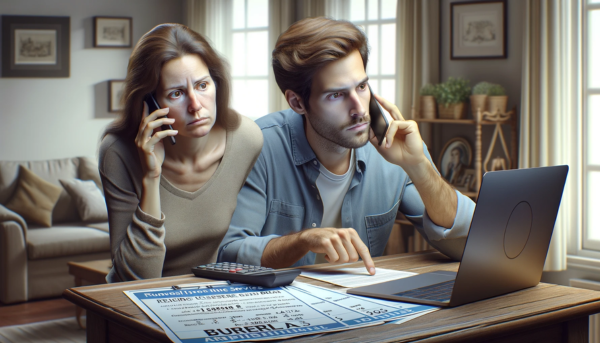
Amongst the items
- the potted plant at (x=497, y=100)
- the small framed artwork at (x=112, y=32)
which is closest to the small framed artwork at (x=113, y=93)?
the small framed artwork at (x=112, y=32)

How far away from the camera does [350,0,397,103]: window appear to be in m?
A: 4.68

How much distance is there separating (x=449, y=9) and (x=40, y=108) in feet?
13.4

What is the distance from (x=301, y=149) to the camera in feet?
6.23

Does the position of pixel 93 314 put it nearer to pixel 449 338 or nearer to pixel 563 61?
pixel 449 338

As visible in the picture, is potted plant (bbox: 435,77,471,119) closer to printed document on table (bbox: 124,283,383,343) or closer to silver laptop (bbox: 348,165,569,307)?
silver laptop (bbox: 348,165,569,307)

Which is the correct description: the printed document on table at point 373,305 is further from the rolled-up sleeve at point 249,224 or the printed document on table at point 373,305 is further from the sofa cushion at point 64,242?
the sofa cushion at point 64,242

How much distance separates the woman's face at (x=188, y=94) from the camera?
147 centimetres

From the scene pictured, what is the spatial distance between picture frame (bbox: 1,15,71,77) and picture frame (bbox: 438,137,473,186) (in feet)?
13.1

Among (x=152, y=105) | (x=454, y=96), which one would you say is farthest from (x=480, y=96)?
(x=152, y=105)

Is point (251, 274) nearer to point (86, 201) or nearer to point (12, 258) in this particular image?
point (12, 258)

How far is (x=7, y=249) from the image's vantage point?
→ 4.58 m

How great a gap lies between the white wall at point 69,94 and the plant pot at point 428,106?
3575mm

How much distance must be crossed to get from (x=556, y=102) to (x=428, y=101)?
0.87m

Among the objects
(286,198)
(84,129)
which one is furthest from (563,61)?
(84,129)
